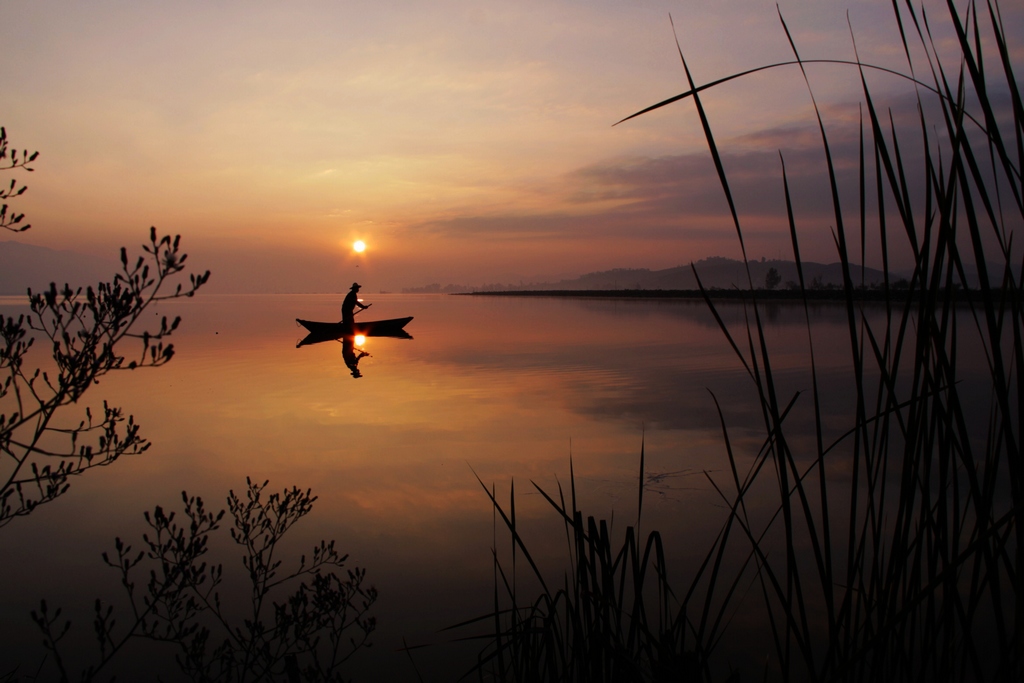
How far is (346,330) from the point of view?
2288 centimetres

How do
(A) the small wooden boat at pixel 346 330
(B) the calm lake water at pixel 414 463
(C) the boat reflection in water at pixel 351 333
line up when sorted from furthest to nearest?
(A) the small wooden boat at pixel 346 330 → (C) the boat reflection in water at pixel 351 333 → (B) the calm lake water at pixel 414 463

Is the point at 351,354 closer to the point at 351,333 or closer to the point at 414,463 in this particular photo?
the point at 351,333

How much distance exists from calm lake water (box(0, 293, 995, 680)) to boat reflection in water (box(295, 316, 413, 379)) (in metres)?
4.73

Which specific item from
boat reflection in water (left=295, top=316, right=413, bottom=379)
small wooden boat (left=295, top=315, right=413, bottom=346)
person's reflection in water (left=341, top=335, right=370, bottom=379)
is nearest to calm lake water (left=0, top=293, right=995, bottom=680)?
person's reflection in water (left=341, top=335, right=370, bottom=379)

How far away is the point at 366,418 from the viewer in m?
9.38

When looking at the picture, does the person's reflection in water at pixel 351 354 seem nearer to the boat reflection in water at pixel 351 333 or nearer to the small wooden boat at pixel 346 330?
the boat reflection in water at pixel 351 333

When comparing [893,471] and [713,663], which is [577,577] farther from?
[893,471]

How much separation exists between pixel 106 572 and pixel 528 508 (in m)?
3.07

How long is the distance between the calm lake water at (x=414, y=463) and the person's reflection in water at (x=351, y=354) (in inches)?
18.1

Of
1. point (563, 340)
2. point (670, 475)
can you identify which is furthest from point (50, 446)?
point (563, 340)

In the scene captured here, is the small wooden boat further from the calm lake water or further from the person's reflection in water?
the calm lake water

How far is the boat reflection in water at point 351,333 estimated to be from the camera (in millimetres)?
19748

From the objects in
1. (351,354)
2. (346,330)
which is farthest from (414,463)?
(346,330)

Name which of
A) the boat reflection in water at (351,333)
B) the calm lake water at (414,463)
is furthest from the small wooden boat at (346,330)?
the calm lake water at (414,463)
